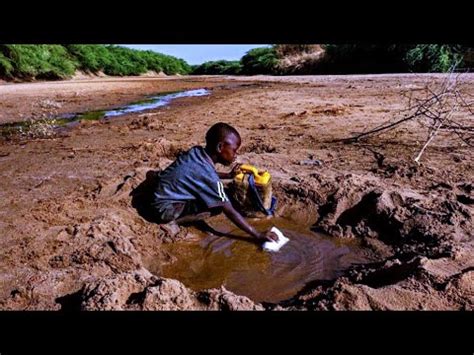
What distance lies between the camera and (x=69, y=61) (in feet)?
80.9

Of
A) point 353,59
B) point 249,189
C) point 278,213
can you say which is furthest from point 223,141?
point 353,59

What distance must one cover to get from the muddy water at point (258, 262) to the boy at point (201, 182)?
0.67 ft

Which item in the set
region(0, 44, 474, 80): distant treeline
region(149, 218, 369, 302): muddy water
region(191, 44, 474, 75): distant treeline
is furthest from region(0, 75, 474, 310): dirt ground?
region(0, 44, 474, 80): distant treeline

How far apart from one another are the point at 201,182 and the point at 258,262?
2.64ft

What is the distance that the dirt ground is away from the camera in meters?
2.03

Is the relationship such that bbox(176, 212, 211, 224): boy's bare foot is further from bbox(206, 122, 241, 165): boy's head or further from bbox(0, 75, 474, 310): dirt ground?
bbox(206, 122, 241, 165): boy's head

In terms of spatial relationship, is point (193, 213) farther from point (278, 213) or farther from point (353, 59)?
point (353, 59)

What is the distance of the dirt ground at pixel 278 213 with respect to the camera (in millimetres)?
2031

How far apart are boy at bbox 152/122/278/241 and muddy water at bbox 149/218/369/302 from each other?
0.67 ft

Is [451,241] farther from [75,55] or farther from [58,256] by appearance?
[75,55]
